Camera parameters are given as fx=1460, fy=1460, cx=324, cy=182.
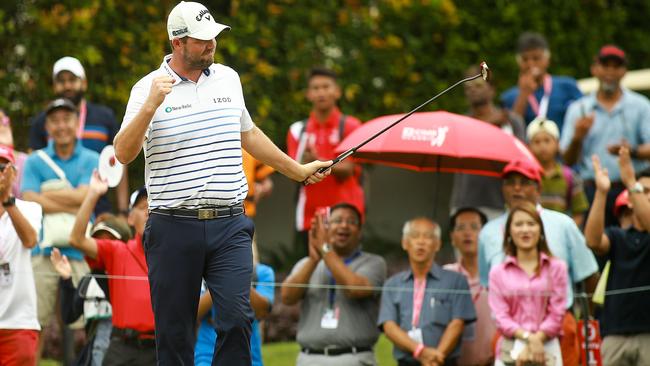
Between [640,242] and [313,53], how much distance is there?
620cm

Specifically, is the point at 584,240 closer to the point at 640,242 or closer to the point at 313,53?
the point at 640,242

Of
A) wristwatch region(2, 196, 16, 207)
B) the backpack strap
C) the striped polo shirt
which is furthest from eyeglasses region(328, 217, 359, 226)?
the striped polo shirt

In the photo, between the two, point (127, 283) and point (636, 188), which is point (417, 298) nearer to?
point (636, 188)

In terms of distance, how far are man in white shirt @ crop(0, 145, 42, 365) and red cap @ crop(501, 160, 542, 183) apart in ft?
11.8

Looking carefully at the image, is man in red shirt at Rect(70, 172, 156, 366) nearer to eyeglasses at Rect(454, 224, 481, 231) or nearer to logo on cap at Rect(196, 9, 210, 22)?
logo on cap at Rect(196, 9, 210, 22)

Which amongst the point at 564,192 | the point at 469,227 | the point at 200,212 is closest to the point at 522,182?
the point at 469,227

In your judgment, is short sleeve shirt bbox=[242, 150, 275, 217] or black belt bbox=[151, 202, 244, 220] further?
short sleeve shirt bbox=[242, 150, 275, 217]

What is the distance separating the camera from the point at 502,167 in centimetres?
1178

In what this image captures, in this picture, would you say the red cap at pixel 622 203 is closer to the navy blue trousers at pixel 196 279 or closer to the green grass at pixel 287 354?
the green grass at pixel 287 354

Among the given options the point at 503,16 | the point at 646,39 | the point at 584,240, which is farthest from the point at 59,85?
the point at 646,39

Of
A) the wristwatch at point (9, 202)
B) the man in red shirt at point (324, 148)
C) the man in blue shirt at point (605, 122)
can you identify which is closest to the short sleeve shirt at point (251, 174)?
the man in red shirt at point (324, 148)

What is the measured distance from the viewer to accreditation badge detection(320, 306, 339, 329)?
10473 mm

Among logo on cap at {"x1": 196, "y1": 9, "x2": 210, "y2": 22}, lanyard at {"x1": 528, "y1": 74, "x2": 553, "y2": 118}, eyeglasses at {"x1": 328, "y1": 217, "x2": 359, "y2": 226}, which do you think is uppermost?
lanyard at {"x1": 528, "y1": 74, "x2": 553, "y2": 118}

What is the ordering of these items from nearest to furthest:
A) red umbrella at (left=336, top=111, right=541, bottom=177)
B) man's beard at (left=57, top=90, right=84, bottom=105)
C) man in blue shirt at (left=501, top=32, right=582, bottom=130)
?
red umbrella at (left=336, top=111, right=541, bottom=177) → man's beard at (left=57, top=90, right=84, bottom=105) → man in blue shirt at (left=501, top=32, right=582, bottom=130)
